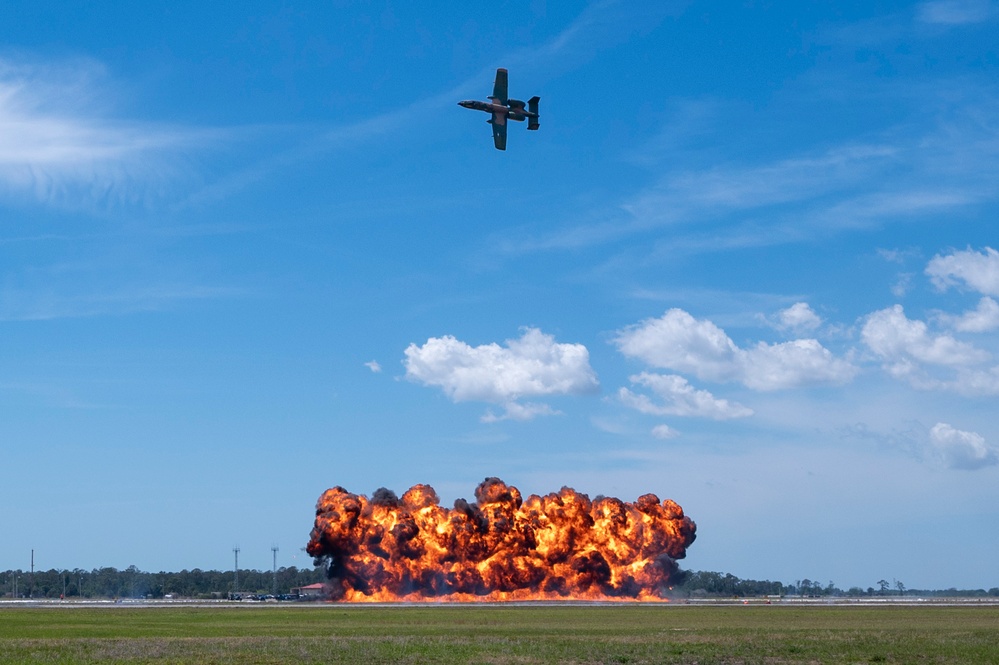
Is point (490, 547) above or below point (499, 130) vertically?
below

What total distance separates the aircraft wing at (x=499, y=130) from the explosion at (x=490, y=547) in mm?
82202

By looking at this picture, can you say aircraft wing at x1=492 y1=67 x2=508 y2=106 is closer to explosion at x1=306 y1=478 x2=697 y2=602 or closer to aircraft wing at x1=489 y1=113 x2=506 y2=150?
aircraft wing at x1=489 y1=113 x2=506 y2=150

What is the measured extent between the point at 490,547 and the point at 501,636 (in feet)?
291

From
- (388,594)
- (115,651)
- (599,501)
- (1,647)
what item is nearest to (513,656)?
(115,651)

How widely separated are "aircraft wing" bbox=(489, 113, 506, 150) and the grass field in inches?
1341

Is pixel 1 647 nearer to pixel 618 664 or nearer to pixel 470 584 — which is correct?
pixel 618 664

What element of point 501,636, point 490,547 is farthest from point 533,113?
point 490,547

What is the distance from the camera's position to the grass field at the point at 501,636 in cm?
5481

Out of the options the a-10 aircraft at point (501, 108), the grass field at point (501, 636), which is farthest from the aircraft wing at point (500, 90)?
the grass field at point (501, 636)

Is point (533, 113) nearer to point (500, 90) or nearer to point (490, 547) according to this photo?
point (500, 90)

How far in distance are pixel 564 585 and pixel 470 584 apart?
44.6 ft

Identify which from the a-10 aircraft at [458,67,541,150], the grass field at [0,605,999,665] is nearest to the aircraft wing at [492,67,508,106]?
the a-10 aircraft at [458,67,541,150]

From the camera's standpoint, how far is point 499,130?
82.1 m

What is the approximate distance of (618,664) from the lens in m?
52.9
